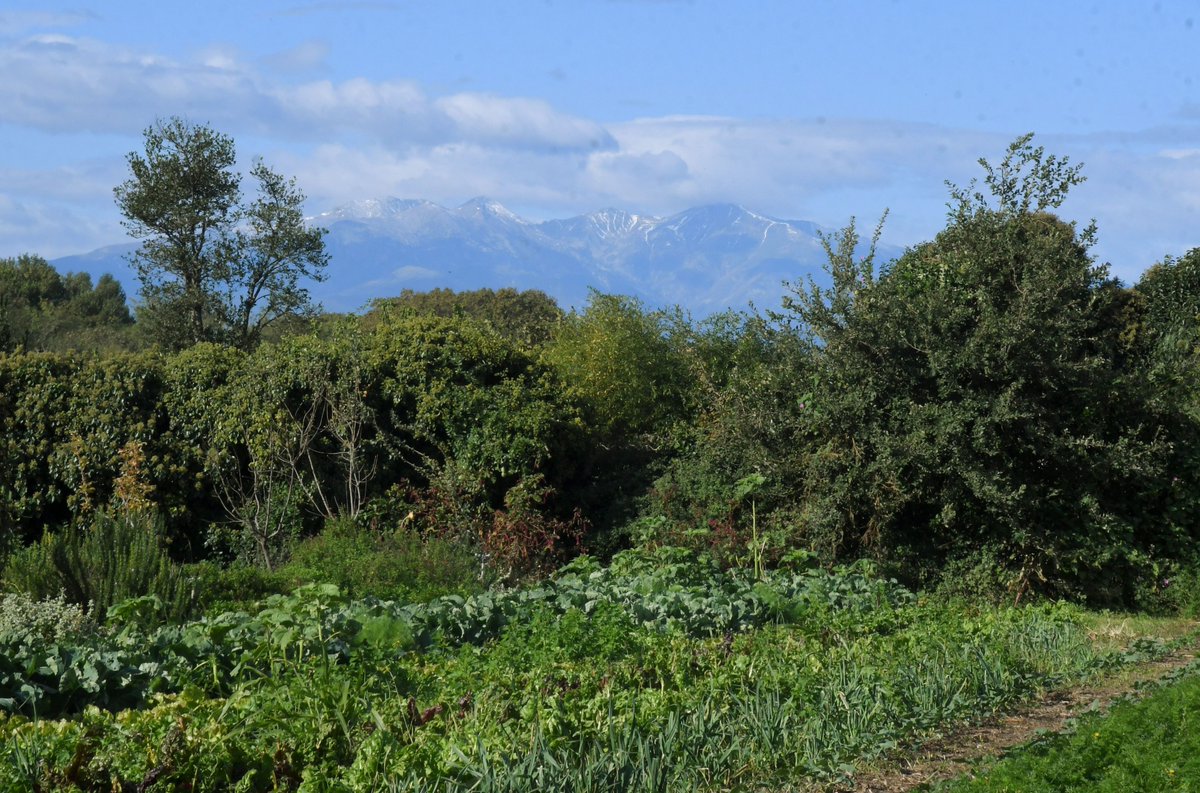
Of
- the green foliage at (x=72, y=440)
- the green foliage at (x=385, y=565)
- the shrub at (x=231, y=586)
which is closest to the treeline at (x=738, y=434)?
the green foliage at (x=72, y=440)

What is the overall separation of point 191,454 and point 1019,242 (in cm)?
939

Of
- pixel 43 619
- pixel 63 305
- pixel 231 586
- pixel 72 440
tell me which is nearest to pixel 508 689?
pixel 43 619

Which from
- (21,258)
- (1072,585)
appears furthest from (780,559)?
(21,258)

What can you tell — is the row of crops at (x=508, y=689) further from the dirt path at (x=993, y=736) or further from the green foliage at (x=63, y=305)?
the green foliage at (x=63, y=305)

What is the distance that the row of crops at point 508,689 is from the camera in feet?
14.6

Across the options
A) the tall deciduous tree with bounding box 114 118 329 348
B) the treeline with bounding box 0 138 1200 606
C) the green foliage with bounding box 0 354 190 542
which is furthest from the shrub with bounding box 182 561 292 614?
the tall deciduous tree with bounding box 114 118 329 348

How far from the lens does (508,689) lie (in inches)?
211

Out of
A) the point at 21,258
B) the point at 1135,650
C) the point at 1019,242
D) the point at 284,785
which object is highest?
the point at 21,258

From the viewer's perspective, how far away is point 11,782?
4.05 meters

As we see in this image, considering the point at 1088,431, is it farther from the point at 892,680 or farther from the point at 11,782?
the point at 11,782

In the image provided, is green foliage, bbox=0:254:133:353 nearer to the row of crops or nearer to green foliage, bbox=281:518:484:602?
green foliage, bbox=281:518:484:602

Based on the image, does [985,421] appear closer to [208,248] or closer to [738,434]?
[738,434]

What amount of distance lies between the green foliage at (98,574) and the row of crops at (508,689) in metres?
0.85

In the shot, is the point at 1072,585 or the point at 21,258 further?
the point at 21,258
